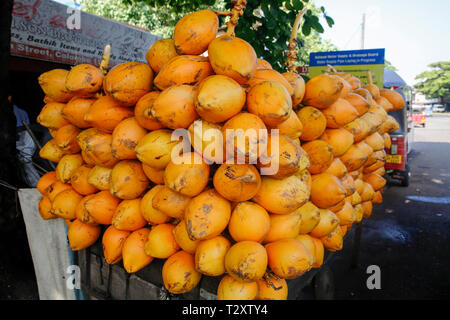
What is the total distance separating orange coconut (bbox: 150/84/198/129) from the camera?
1.22m

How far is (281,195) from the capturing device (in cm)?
127

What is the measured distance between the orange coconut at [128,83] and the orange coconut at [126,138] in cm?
13

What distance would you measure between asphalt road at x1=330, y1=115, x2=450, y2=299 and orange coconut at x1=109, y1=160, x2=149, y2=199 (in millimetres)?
2657

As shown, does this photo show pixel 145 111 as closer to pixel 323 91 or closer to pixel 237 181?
pixel 237 181

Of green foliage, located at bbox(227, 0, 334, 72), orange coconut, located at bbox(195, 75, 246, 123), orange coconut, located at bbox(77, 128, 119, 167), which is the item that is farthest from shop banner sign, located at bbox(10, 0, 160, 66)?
orange coconut, located at bbox(195, 75, 246, 123)

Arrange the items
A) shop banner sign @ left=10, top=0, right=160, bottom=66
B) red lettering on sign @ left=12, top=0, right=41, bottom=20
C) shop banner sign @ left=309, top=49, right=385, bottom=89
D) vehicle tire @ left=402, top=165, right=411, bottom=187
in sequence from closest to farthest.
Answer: red lettering on sign @ left=12, top=0, right=41, bottom=20, shop banner sign @ left=10, top=0, right=160, bottom=66, shop banner sign @ left=309, top=49, right=385, bottom=89, vehicle tire @ left=402, top=165, right=411, bottom=187

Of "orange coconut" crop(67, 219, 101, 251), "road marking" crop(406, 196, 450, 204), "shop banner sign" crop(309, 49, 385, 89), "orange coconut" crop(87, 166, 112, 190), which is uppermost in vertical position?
"shop banner sign" crop(309, 49, 385, 89)

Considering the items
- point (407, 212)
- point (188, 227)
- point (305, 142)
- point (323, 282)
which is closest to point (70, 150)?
point (188, 227)

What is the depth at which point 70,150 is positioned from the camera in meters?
1.82

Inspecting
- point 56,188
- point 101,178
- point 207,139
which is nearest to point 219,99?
point 207,139

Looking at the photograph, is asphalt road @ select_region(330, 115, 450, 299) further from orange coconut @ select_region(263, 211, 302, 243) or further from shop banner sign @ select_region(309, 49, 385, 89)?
shop banner sign @ select_region(309, 49, 385, 89)

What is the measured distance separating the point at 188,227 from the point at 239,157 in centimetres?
37

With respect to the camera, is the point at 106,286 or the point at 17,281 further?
the point at 17,281
